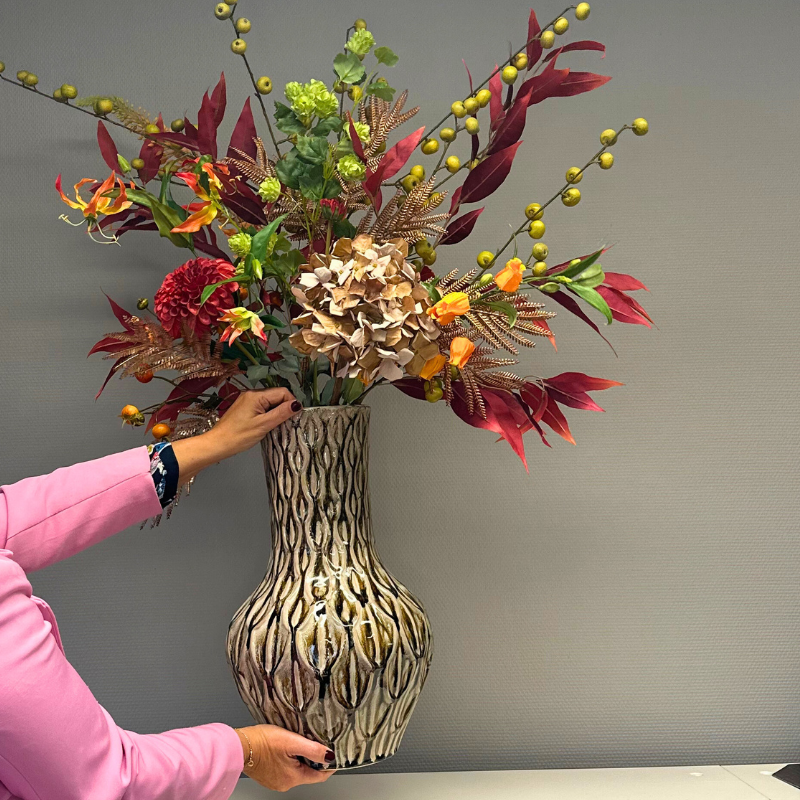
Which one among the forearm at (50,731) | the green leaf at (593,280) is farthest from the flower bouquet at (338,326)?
the forearm at (50,731)

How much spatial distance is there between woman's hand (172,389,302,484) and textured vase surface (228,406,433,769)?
0.07 feet

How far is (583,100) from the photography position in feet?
3.99

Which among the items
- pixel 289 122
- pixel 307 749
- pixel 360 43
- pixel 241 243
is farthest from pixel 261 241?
pixel 307 749

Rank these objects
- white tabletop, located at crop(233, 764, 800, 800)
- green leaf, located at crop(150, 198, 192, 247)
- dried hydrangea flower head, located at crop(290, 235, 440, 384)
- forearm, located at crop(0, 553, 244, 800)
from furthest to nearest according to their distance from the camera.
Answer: white tabletop, located at crop(233, 764, 800, 800), green leaf, located at crop(150, 198, 192, 247), dried hydrangea flower head, located at crop(290, 235, 440, 384), forearm, located at crop(0, 553, 244, 800)

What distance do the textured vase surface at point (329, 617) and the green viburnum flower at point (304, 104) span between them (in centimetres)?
33

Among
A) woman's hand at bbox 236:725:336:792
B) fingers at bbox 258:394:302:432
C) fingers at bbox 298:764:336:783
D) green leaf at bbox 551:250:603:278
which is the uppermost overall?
green leaf at bbox 551:250:603:278

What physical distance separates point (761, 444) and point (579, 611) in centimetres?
39

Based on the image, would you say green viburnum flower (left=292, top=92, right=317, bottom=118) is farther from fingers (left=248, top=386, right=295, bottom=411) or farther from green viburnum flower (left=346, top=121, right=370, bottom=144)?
fingers (left=248, top=386, right=295, bottom=411)

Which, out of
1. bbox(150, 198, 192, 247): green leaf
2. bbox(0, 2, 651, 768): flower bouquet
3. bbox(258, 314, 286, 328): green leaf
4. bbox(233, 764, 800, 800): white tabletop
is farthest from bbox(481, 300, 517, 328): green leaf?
bbox(233, 764, 800, 800): white tabletop

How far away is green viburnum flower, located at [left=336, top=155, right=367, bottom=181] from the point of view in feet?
2.60

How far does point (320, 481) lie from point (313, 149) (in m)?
0.37

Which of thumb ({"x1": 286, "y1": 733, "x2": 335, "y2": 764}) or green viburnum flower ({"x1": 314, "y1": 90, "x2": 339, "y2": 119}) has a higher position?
green viburnum flower ({"x1": 314, "y1": 90, "x2": 339, "y2": 119})

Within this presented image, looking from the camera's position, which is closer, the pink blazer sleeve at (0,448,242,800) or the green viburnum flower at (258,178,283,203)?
the pink blazer sleeve at (0,448,242,800)

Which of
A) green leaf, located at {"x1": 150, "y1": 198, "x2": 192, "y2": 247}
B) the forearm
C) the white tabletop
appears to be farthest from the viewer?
the white tabletop
